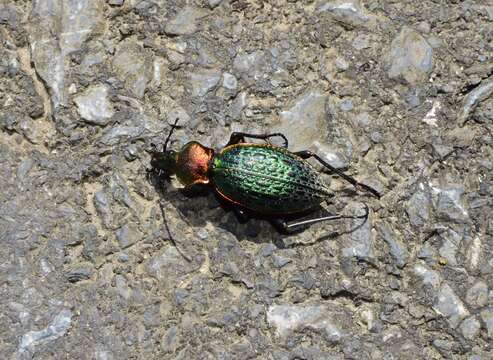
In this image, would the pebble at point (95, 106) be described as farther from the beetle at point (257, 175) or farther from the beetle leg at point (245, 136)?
the beetle leg at point (245, 136)

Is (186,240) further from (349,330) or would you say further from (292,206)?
(349,330)

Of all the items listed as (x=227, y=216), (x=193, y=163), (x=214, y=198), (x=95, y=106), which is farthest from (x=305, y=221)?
(x=95, y=106)

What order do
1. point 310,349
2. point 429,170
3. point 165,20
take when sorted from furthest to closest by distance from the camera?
point 165,20 → point 429,170 → point 310,349

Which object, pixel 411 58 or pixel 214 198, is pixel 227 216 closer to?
pixel 214 198

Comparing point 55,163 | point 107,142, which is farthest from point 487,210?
point 55,163

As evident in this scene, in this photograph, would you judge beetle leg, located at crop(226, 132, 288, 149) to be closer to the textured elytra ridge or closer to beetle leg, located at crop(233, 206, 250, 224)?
the textured elytra ridge

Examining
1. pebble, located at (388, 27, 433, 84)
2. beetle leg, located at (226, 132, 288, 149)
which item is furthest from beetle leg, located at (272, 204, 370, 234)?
pebble, located at (388, 27, 433, 84)
